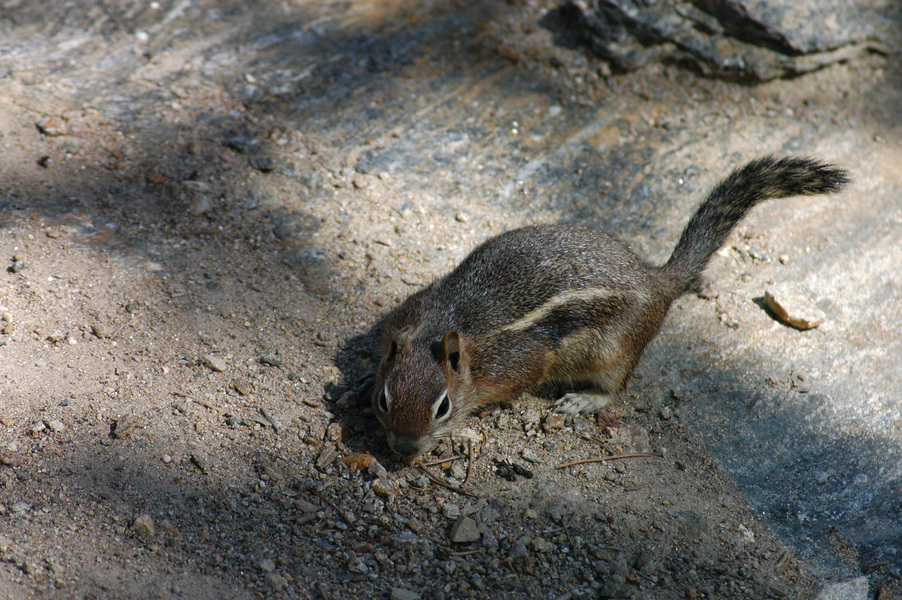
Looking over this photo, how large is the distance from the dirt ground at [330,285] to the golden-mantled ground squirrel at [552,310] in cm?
27

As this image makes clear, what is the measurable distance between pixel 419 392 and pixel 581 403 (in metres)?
1.18

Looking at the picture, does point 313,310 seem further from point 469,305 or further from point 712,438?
point 712,438

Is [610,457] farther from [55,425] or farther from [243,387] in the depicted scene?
[55,425]

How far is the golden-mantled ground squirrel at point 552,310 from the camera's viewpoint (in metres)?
3.60

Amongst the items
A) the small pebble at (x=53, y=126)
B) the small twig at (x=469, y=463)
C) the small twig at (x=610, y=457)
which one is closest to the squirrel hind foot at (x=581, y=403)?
the small twig at (x=610, y=457)

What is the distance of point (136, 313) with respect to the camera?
3.54 metres

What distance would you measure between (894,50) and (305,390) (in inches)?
243

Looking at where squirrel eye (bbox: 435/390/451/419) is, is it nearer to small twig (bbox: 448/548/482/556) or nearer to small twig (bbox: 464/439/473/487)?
small twig (bbox: 464/439/473/487)

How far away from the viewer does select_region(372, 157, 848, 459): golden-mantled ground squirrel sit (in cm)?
360

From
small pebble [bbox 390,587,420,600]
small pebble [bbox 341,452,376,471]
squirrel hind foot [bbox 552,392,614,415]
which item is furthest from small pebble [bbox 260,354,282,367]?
squirrel hind foot [bbox 552,392,614,415]

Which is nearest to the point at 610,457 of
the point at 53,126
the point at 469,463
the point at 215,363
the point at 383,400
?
the point at 469,463

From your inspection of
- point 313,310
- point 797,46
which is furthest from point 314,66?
point 797,46

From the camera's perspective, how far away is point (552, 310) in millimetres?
3707

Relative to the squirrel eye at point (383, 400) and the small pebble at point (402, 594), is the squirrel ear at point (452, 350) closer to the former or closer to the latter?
the squirrel eye at point (383, 400)
